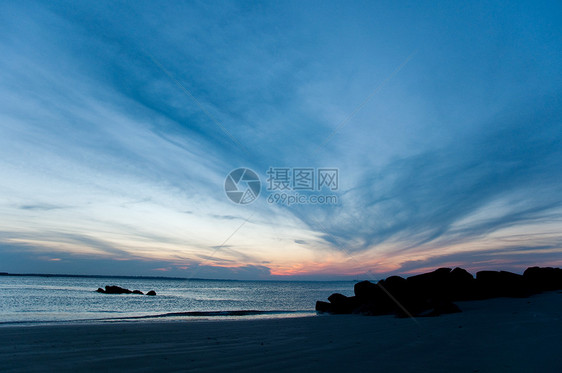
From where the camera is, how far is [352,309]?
23109 millimetres

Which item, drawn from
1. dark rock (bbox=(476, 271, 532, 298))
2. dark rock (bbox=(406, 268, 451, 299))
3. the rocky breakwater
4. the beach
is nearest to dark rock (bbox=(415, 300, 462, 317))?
the rocky breakwater

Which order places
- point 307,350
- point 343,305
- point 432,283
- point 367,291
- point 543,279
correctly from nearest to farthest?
point 307,350, point 432,283, point 367,291, point 343,305, point 543,279

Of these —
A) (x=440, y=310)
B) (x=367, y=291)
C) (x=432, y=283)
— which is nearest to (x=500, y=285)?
(x=432, y=283)

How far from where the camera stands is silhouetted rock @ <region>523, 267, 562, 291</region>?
25.5 metres

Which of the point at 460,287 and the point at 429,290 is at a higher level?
the point at 460,287

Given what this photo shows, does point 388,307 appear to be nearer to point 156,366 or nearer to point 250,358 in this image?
point 250,358

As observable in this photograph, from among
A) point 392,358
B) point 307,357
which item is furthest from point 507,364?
point 307,357

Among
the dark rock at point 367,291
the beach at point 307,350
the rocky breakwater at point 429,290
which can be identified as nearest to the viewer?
the beach at point 307,350

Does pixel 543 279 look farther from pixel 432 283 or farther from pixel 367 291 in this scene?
pixel 367 291

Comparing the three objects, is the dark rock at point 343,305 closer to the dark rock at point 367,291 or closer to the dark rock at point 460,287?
the dark rock at point 367,291

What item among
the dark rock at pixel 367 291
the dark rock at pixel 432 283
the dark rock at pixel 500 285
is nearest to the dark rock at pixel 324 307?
the dark rock at pixel 367 291

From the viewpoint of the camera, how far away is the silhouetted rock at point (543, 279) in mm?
25453

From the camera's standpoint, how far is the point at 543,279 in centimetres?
2648

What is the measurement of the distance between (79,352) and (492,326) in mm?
11936
